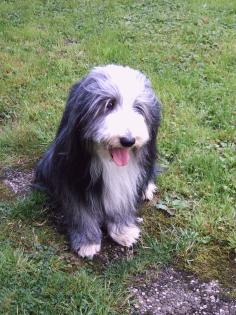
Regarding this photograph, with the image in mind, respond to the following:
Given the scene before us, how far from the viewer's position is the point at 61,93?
15.9ft

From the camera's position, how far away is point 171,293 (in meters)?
2.87

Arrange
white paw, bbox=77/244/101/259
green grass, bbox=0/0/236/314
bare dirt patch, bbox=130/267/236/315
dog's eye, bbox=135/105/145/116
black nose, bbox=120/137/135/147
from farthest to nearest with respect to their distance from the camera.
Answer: white paw, bbox=77/244/101/259, green grass, bbox=0/0/236/314, bare dirt patch, bbox=130/267/236/315, dog's eye, bbox=135/105/145/116, black nose, bbox=120/137/135/147

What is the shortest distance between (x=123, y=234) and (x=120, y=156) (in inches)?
26.1

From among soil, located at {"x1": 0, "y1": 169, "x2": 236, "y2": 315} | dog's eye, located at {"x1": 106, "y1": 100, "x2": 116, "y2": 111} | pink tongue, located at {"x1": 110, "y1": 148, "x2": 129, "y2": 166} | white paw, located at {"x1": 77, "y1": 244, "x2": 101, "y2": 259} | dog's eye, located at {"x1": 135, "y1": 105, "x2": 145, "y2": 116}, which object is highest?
dog's eye, located at {"x1": 106, "y1": 100, "x2": 116, "y2": 111}

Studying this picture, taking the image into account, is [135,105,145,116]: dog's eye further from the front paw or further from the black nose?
the front paw

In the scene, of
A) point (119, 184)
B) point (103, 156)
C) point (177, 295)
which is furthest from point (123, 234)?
point (103, 156)

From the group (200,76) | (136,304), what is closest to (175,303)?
(136,304)

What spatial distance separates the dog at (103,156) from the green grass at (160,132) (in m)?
0.19

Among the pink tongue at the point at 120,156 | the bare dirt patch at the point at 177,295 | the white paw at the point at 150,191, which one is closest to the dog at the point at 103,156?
the pink tongue at the point at 120,156

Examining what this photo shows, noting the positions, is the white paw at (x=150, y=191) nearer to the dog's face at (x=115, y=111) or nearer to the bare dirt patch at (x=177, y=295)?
the bare dirt patch at (x=177, y=295)

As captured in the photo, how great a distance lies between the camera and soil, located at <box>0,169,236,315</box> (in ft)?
9.11

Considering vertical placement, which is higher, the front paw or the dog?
the dog

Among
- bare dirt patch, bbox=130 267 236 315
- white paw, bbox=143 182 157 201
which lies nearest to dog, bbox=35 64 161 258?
white paw, bbox=143 182 157 201

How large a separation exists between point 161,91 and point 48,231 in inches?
83.9
